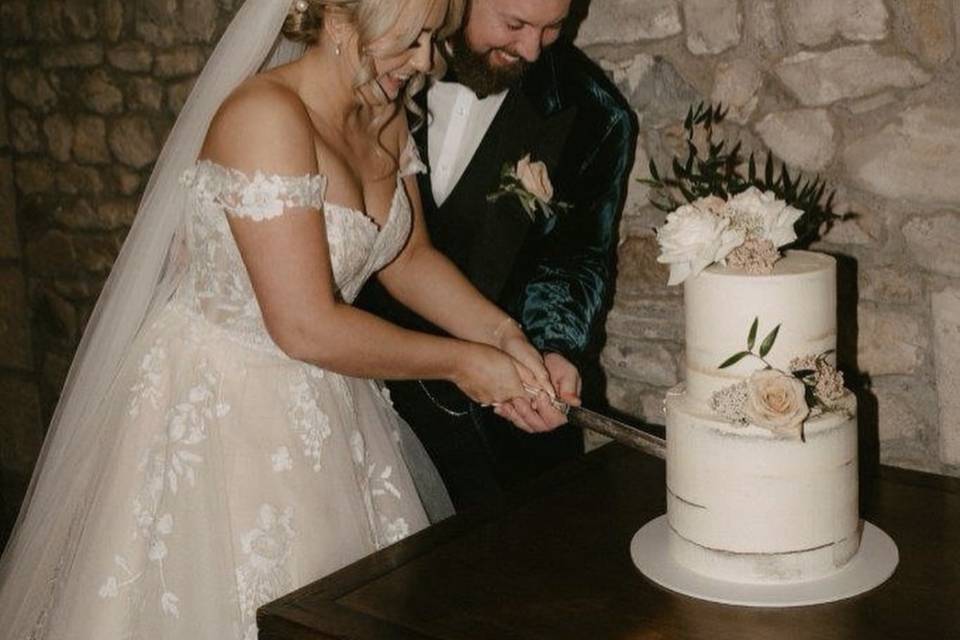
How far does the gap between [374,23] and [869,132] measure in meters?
1.12

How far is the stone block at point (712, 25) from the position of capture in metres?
2.62

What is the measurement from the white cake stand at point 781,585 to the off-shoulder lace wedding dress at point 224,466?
0.57m

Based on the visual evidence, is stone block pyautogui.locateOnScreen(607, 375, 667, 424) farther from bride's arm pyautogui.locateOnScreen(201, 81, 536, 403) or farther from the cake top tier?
the cake top tier

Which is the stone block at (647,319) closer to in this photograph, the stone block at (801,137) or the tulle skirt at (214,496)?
the stone block at (801,137)

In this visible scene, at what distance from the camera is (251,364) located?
2191 millimetres

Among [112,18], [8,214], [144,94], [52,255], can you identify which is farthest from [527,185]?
[8,214]

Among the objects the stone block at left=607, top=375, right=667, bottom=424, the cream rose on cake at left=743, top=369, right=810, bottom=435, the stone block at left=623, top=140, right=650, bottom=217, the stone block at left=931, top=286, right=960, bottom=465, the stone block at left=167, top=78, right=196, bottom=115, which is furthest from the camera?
the stone block at left=167, top=78, right=196, bottom=115

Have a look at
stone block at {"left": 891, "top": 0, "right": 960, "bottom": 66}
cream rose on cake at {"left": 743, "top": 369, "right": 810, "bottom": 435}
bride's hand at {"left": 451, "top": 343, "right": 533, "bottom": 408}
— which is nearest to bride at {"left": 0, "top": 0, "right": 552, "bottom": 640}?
bride's hand at {"left": 451, "top": 343, "right": 533, "bottom": 408}

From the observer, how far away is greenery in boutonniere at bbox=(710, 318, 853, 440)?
1586 mm

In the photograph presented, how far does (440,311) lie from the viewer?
249cm

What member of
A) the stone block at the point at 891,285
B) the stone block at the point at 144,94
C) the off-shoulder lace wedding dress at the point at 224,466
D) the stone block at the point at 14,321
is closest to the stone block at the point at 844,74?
the stone block at the point at 891,285

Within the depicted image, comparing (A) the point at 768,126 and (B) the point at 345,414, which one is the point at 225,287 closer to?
(B) the point at 345,414

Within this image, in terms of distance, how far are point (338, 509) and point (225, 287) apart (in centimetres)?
47

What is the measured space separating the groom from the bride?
309 mm
